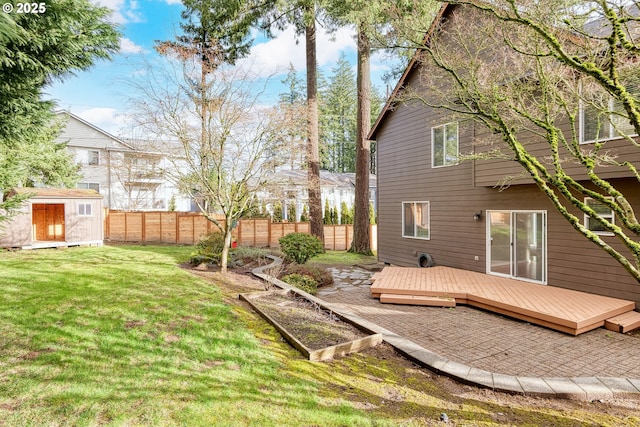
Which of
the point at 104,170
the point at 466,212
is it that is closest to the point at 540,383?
the point at 466,212

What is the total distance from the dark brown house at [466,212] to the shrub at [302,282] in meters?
4.26

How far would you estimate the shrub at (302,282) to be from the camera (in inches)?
292

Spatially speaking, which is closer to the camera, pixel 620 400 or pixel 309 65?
pixel 620 400

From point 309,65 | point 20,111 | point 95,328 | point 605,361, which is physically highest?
point 309,65

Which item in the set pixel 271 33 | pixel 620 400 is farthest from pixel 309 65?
pixel 620 400

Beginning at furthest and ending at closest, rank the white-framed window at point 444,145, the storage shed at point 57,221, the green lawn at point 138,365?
the storage shed at point 57,221 → the white-framed window at point 444,145 → the green lawn at point 138,365

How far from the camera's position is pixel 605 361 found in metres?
4.32

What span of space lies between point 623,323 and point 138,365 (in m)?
6.88

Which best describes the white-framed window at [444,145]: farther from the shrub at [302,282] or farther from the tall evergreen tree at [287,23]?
the shrub at [302,282]

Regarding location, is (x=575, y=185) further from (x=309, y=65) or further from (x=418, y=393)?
(x=309, y=65)

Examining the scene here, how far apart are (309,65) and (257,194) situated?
22.9ft

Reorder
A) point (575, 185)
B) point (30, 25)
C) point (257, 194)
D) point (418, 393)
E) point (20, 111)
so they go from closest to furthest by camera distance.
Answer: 1. point (575, 185)
2. point (418, 393)
3. point (30, 25)
4. point (20, 111)
5. point (257, 194)

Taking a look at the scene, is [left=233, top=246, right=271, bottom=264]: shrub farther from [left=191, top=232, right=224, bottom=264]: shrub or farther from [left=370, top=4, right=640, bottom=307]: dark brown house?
[left=370, top=4, right=640, bottom=307]: dark brown house

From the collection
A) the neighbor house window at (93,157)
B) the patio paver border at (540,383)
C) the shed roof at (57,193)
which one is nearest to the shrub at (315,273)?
the patio paver border at (540,383)
